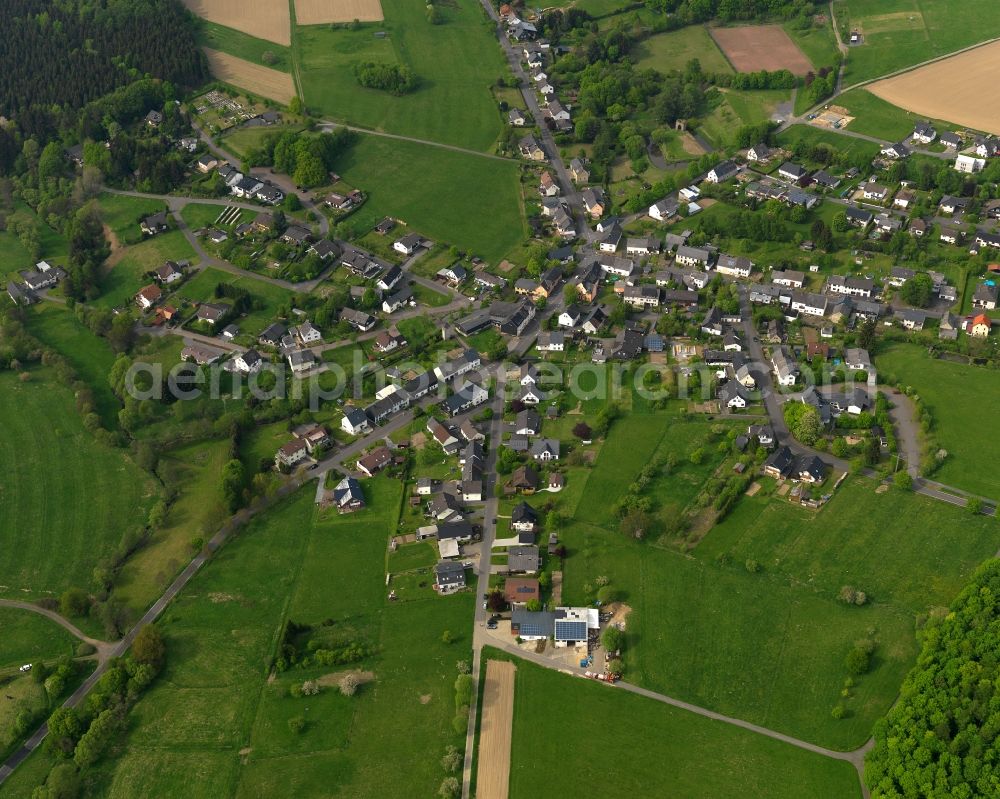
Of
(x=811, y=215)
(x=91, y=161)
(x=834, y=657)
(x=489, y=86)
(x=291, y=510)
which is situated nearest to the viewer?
(x=834, y=657)

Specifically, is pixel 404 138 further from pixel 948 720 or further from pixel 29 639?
pixel 948 720

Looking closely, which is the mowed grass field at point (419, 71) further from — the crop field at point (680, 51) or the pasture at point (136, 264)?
the pasture at point (136, 264)

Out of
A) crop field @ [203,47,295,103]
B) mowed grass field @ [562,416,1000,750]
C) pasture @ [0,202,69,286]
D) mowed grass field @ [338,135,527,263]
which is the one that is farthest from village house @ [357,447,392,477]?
crop field @ [203,47,295,103]

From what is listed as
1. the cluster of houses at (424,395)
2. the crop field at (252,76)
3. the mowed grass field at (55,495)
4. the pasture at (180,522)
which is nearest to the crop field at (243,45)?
the crop field at (252,76)

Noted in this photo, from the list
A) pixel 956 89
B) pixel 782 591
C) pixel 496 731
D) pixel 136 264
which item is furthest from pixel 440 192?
pixel 956 89

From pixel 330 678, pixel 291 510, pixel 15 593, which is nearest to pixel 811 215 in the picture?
pixel 291 510

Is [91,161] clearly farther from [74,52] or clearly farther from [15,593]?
[15,593]
